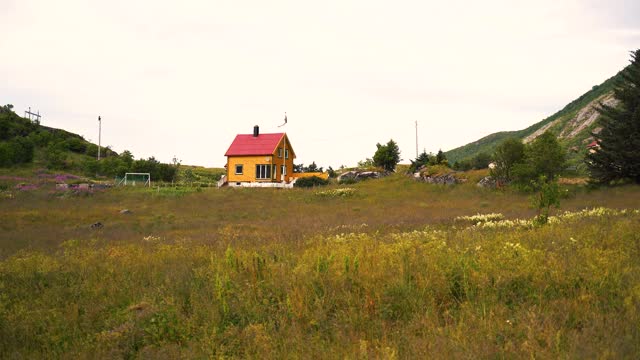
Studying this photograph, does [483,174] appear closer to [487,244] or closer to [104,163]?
[487,244]

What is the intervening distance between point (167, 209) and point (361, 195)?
15385 mm

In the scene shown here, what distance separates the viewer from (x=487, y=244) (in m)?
8.26

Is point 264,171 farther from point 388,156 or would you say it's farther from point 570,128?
point 570,128

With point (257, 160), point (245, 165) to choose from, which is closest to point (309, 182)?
point (257, 160)

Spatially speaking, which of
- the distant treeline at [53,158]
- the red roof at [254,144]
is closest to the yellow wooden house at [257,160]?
the red roof at [254,144]

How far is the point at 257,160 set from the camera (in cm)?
4962

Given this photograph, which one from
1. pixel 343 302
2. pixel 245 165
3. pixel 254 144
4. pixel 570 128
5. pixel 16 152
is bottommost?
pixel 343 302

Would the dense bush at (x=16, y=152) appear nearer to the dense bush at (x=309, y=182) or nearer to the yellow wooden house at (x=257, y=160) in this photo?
the yellow wooden house at (x=257, y=160)

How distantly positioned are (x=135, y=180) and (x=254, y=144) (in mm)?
14245

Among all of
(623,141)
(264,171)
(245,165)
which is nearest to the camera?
A: (623,141)

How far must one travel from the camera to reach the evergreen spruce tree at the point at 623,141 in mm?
28094

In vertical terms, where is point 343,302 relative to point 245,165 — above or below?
below

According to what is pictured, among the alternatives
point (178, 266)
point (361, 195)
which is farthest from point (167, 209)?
point (178, 266)

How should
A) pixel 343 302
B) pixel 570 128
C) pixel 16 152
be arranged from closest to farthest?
pixel 343 302 → pixel 16 152 → pixel 570 128
